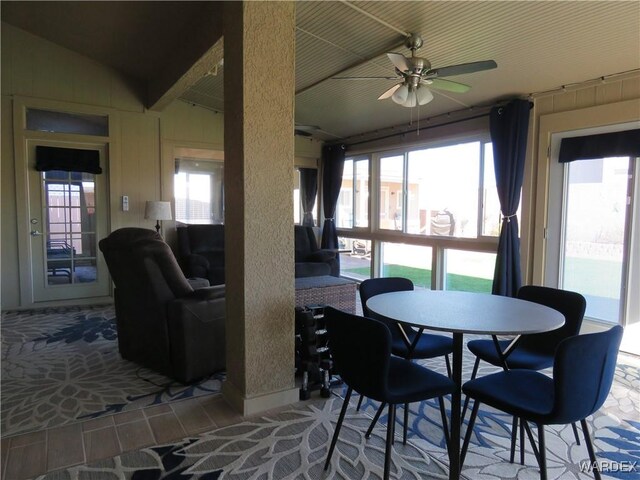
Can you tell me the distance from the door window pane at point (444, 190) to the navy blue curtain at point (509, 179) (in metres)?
0.62

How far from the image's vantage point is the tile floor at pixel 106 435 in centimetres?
201

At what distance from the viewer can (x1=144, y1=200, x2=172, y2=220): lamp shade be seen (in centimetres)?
534

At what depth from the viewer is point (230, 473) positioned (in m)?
1.93

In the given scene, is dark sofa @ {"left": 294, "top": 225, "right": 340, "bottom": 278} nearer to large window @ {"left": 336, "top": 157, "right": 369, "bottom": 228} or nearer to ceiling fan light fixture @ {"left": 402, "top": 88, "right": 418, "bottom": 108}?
large window @ {"left": 336, "top": 157, "right": 369, "bottom": 228}

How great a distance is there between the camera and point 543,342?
2.40m

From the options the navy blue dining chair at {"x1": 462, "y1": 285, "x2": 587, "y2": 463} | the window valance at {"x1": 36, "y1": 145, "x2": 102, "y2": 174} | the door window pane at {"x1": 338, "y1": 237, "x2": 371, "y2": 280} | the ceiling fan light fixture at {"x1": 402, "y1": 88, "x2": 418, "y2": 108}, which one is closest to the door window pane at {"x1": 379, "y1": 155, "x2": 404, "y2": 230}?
the door window pane at {"x1": 338, "y1": 237, "x2": 371, "y2": 280}

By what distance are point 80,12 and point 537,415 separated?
5.09 m

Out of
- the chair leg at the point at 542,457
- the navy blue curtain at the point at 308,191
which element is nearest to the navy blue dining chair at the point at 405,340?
the chair leg at the point at 542,457

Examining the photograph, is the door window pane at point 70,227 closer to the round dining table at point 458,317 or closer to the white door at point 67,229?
the white door at point 67,229

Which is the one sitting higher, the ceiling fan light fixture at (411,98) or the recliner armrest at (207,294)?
the ceiling fan light fixture at (411,98)

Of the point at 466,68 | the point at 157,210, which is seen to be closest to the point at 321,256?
the point at 157,210

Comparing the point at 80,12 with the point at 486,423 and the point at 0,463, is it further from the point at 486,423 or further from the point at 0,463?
the point at 486,423

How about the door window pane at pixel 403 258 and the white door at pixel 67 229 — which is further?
the door window pane at pixel 403 258


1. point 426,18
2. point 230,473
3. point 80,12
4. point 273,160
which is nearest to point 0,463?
point 230,473
